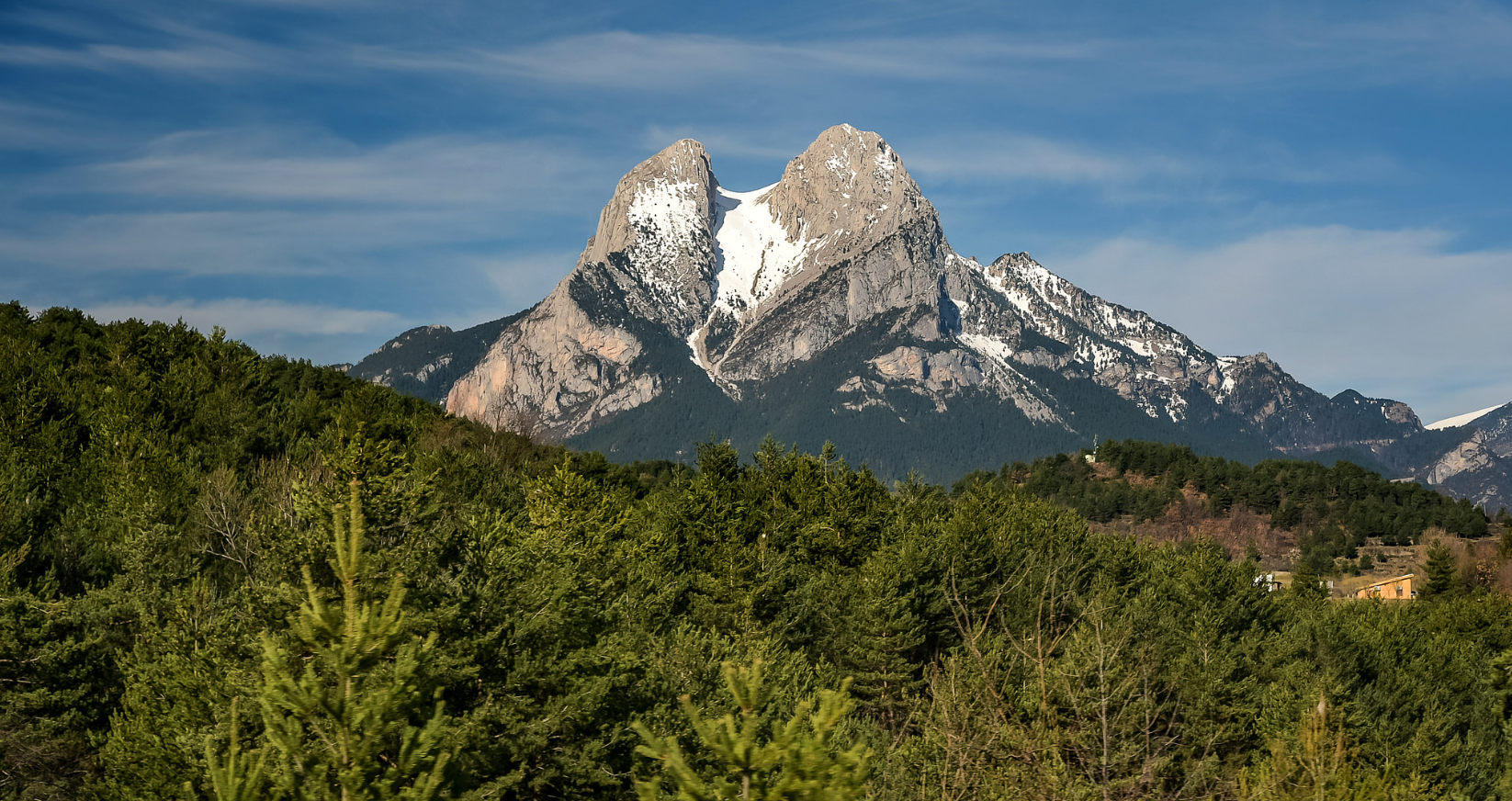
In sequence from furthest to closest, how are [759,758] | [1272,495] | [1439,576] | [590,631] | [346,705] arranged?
[1272,495]
[1439,576]
[590,631]
[346,705]
[759,758]

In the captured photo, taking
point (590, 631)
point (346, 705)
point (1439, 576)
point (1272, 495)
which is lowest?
point (1439, 576)

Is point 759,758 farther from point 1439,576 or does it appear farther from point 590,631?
point 1439,576

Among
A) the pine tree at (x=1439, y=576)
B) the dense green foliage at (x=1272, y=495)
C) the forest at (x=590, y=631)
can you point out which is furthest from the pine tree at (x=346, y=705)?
the dense green foliage at (x=1272, y=495)

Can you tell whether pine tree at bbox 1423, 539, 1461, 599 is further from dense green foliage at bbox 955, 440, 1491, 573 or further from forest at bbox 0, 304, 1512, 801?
dense green foliage at bbox 955, 440, 1491, 573

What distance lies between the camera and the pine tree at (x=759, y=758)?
935 cm

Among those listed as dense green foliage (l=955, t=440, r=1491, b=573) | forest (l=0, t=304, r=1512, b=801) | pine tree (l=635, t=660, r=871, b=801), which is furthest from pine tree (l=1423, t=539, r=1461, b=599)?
pine tree (l=635, t=660, r=871, b=801)

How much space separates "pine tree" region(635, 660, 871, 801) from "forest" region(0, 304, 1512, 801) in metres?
0.04

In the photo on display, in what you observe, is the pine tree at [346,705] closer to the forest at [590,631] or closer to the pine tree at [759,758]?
the forest at [590,631]

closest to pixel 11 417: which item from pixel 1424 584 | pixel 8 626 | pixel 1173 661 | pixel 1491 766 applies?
pixel 8 626

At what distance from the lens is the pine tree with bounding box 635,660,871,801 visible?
935 cm

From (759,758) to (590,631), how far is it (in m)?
15.4

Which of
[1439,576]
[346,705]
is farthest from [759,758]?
[1439,576]

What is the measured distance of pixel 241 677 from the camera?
706 inches

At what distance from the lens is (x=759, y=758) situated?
9.44 m
